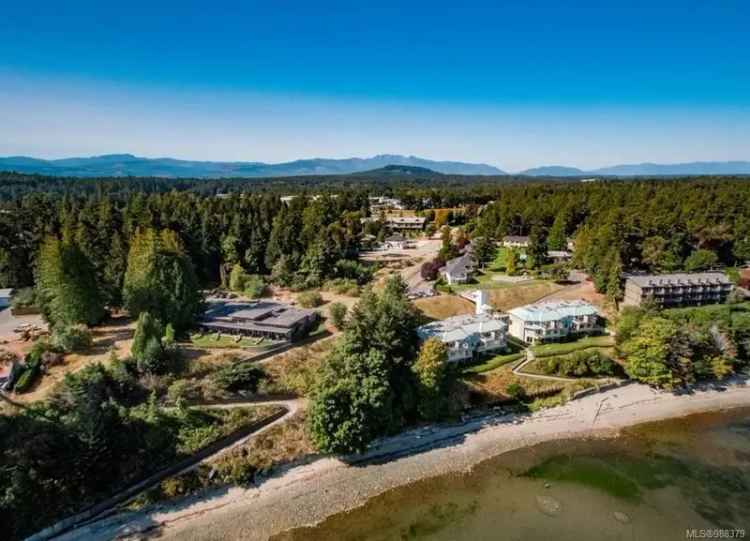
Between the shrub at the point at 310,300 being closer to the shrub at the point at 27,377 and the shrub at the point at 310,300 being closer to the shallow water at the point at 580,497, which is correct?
the shrub at the point at 27,377

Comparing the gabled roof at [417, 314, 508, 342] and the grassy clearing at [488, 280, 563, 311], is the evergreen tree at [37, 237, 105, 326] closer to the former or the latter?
the gabled roof at [417, 314, 508, 342]

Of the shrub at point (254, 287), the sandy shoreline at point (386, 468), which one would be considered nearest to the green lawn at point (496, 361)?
the sandy shoreline at point (386, 468)

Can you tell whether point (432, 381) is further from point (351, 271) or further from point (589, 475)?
Result: point (351, 271)

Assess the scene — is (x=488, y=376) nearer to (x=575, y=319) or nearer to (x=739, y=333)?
(x=575, y=319)

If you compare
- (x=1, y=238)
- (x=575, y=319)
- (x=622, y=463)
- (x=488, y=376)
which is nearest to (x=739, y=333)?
(x=575, y=319)

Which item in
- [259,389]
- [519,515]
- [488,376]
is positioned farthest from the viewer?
[488,376]

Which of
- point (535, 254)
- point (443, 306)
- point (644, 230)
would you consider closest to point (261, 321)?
point (443, 306)

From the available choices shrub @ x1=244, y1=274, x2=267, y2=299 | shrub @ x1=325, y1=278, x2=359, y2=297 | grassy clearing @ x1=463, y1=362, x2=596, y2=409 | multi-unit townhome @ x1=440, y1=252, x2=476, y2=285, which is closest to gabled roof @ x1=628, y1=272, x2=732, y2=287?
grassy clearing @ x1=463, y1=362, x2=596, y2=409

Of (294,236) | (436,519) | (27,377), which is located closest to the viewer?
(436,519)
